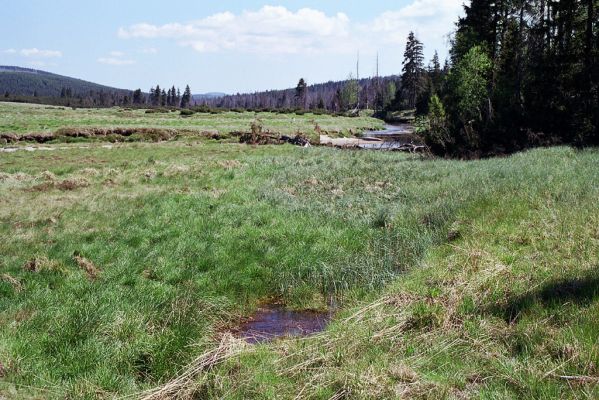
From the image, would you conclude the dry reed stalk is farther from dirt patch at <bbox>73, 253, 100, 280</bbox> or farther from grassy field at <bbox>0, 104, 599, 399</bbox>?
dirt patch at <bbox>73, 253, 100, 280</bbox>

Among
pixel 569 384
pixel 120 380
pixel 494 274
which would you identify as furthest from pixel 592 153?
pixel 120 380

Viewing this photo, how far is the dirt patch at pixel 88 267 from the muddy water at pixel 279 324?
321cm

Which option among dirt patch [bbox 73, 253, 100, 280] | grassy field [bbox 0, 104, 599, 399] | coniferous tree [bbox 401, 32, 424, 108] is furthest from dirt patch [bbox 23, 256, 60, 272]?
coniferous tree [bbox 401, 32, 424, 108]

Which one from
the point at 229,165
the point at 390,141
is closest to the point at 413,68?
the point at 390,141

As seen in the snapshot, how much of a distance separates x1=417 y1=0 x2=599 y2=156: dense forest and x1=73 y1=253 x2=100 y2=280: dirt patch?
21067 millimetres

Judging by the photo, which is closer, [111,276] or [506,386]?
[506,386]

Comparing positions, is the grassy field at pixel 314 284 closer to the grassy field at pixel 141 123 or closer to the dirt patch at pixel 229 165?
the dirt patch at pixel 229 165

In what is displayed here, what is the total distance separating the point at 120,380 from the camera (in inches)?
222

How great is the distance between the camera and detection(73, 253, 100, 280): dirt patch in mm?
9141

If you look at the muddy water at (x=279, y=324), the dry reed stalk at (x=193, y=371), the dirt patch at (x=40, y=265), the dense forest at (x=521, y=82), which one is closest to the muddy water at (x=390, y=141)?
the dense forest at (x=521, y=82)

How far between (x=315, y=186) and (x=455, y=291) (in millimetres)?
11398

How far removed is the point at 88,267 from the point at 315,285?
4.46m

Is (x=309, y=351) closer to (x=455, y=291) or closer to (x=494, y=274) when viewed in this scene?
(x=455, y=291)

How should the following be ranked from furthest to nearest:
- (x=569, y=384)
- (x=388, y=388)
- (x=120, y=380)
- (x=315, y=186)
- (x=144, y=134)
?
(x=144, y=134), (x=315, y=186), (x=120, y=380), (x=388, y=388), (x=569, y=384)
